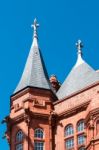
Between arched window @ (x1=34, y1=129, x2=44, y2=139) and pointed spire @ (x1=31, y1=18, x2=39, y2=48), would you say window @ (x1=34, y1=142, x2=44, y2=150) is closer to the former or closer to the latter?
arched window @ (x1=34, y1=129, x2=44, y2=139)

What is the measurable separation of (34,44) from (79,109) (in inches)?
480

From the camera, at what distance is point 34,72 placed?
5506cm

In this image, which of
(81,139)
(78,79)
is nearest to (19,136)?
(81,139)

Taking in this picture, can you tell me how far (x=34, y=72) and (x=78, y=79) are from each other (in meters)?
4.44

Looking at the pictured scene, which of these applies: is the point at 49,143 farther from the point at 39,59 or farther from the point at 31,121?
the point at 39,59

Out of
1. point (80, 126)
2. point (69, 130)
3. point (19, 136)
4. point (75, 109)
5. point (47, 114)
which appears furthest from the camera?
point (47, 114)

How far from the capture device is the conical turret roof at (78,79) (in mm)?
52781

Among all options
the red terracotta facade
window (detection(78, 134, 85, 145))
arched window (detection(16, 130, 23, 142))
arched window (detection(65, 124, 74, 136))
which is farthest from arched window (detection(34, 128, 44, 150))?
window (detection(78, 134, 85, 145))

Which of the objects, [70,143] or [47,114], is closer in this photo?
[70,143]

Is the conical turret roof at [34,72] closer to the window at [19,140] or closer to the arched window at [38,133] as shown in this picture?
the arched window at [38,133]

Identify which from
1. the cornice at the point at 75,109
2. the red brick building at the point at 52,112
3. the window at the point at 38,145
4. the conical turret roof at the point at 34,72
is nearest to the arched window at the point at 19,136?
the red brick building at the point at 52,112

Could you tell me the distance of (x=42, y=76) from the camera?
180 feet

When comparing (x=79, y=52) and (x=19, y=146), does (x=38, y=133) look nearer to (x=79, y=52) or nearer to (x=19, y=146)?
(x=19, y=146)

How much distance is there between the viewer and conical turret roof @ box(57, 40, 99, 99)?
173ft
